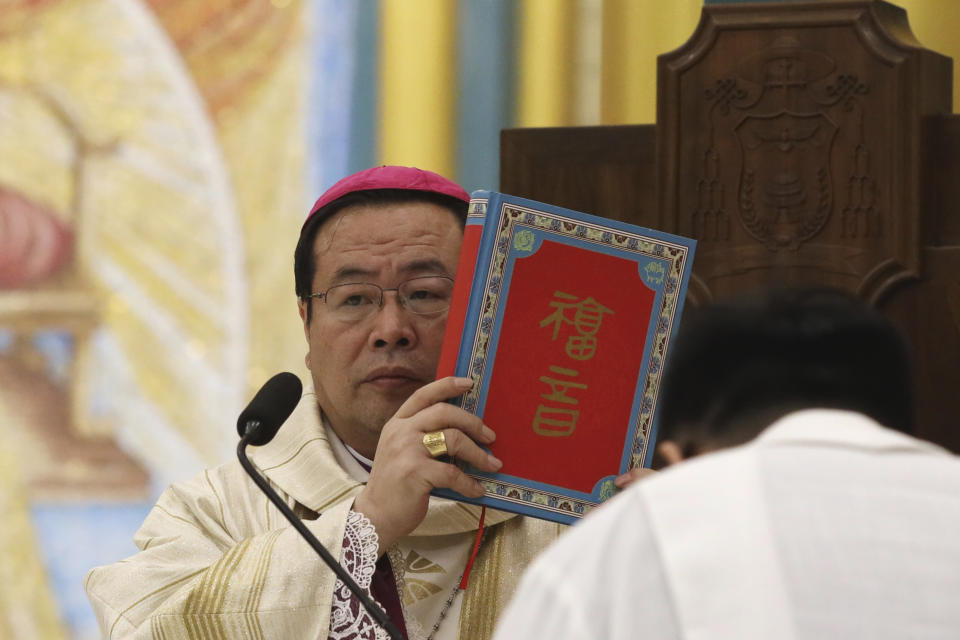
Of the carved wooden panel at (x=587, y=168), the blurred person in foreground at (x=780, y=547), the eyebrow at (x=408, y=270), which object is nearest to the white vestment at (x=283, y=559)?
the eyebrow at (x=408, y=270)

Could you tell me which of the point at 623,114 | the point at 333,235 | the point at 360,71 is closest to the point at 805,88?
the point at 623,114

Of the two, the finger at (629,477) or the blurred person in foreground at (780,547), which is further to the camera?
the finger at (629,477)

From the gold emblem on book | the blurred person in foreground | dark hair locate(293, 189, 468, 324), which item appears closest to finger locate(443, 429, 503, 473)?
the gold emblem on book

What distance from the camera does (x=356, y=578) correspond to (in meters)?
2.06

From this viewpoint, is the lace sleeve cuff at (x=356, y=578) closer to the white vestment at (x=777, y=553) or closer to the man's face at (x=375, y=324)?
the man's face at (x=375, y=324)

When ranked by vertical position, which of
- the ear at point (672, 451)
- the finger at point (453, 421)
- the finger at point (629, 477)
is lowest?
the finger at point (629, 477)

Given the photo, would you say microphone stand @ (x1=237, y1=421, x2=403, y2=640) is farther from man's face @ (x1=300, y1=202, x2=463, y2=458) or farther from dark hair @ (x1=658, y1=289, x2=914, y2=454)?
dark hair @ (x1=658, y1=289, x2=914, y2=454)

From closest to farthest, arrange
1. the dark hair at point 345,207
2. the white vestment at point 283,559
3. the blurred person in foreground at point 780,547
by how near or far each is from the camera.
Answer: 1. the blurred person in foreground at point 780,547
2. the white vestment at point 283,559
3. the dark hair at point 345,207

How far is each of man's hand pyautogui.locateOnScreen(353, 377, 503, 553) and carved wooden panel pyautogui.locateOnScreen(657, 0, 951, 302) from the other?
2.86 ft

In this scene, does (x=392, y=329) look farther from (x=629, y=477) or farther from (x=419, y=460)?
(x=629, y=477)

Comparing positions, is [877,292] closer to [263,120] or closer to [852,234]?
[852,234]

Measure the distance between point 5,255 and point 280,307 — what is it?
0.84m

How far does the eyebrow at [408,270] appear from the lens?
7.98ft

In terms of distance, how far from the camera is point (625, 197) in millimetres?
2811
